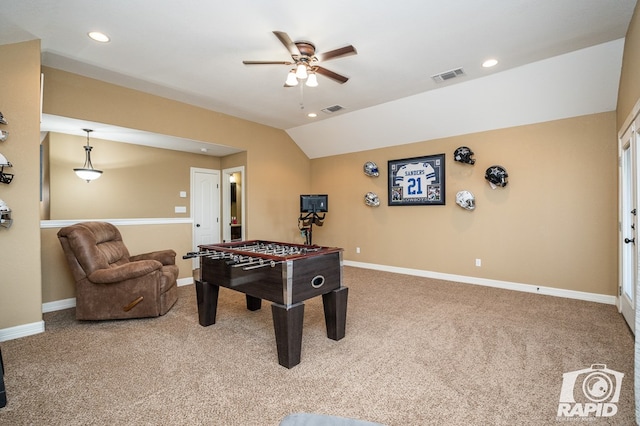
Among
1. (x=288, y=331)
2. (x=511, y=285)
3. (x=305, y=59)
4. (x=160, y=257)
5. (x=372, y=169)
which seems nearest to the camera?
(x=288, y=331)

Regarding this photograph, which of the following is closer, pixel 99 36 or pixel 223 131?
pixel 99 36

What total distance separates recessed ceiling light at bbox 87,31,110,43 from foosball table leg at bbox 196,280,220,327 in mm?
2485

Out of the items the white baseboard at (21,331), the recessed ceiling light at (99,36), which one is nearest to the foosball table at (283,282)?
the white baseboard at (21,331)

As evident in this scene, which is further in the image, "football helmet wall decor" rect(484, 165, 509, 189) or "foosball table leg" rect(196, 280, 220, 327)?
"football helmet wall decor" rect(484, 165, 509, 189)

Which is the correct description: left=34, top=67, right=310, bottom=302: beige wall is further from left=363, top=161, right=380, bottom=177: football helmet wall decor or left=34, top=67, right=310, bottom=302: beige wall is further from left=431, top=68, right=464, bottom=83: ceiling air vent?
left=431, top=68, right=464, bottom=83: ceiling air vent

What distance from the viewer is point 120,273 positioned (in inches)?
121

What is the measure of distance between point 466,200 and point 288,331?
364 cm

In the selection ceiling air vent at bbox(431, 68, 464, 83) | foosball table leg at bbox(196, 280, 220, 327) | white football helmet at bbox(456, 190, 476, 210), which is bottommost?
foosball table leg at bbox(196, 280, 220, 327)

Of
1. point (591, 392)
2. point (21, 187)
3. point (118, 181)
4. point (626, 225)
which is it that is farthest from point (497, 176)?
point (118, 181)

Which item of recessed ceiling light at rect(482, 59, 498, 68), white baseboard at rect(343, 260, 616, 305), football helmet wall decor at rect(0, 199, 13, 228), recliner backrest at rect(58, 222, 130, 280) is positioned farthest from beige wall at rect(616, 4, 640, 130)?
football helmet wall decor at rect(0, 199, 13, 228)

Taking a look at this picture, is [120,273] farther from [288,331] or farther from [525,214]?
[525,214]

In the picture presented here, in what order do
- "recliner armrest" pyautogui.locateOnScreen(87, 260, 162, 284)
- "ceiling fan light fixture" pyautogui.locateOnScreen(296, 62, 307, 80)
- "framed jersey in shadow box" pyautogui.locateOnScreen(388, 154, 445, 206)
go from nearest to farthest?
"ceiling fan light fixture" pyautogui.locateOnScreen(296, 62, 307, 80), "recliner armrest" pyautogui.locateOnScreen(87, 260, 162, 284), "framed jersey in shadow box" pyautogui.locateOnScreen(388, 154, 445, 206)

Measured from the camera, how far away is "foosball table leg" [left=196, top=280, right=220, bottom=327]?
300 centimetres

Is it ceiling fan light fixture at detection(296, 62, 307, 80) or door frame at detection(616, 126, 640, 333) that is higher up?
ceiling fan light fixture at detection(296, 62, 307, 80)
